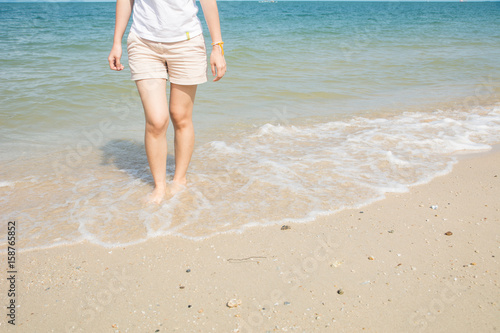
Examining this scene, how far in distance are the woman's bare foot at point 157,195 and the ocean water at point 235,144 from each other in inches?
2.4

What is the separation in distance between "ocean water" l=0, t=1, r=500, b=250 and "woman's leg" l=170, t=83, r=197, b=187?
207 millimetres

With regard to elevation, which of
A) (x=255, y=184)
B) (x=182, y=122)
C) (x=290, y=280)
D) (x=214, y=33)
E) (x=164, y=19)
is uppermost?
(x=164, y=19)

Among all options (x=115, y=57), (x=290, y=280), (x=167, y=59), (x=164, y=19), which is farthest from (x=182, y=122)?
(x=290, y=280)

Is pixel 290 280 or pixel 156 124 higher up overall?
pixel 156 124

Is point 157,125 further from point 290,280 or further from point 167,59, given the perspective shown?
point 290,280

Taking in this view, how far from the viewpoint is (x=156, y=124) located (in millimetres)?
2727

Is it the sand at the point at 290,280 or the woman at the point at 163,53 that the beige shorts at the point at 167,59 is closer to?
the woman at the point at 163,53

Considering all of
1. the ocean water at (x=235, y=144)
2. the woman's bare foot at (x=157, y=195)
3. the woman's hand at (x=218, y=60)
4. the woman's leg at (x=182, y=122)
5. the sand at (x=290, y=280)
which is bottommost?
the ocean water at (x=235, y=144)

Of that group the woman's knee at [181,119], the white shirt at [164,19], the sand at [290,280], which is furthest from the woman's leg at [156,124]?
the sand at [290,280]

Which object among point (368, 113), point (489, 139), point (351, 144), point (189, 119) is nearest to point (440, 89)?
point (368, 113)

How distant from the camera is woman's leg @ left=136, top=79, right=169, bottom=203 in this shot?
2656 mm

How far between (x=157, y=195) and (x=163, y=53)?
1029mm

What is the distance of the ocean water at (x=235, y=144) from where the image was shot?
2.78 metres

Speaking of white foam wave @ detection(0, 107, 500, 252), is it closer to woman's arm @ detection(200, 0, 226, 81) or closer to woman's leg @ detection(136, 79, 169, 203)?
woman's leg @ detection(136, 79, 169, 203)
